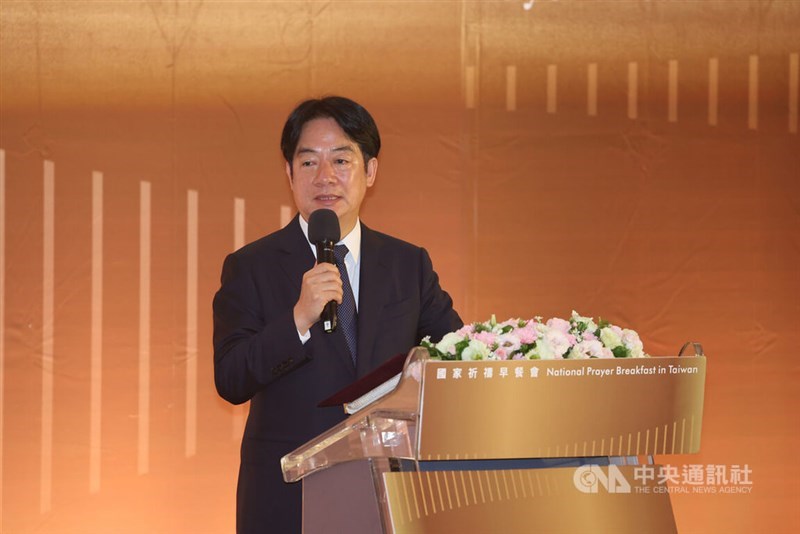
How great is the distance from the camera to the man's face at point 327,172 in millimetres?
2342

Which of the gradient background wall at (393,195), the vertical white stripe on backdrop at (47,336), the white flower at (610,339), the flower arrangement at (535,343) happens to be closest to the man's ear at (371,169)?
the flower arrangement at (535,343)

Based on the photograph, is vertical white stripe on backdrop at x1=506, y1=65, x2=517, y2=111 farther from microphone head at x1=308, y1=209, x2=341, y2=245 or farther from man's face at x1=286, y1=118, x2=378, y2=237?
microphone head at x1=308, y1=209, x2=341, y2=245

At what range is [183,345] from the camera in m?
4.03

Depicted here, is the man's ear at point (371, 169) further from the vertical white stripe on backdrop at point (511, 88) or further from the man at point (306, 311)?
the vertical white stripe on backdrop at point (511, 88)

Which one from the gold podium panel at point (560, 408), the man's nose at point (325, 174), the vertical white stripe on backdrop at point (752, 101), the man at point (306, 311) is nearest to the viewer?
the gold podium panel at point (560, 408)

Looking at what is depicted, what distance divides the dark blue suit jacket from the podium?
1.66 feet

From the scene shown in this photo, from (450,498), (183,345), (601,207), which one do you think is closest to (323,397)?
(450,498)

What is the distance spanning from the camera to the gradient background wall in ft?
13.1

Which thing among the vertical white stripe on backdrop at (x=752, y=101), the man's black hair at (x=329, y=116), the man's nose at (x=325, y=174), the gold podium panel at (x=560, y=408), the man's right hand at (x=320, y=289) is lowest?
the gold podium panel at (x=560, y=408)

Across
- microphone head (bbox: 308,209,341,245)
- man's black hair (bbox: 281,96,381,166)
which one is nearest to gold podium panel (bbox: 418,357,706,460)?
microphone head (bbox: 308,209,341,245)

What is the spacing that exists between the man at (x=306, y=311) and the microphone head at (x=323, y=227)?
0.13 metres

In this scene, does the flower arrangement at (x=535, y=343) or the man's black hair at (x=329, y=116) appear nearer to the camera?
the flower arrangement at (x=535, y=343)

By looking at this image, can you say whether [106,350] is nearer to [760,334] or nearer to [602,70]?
[602,70]

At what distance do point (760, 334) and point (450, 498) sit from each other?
318cm
